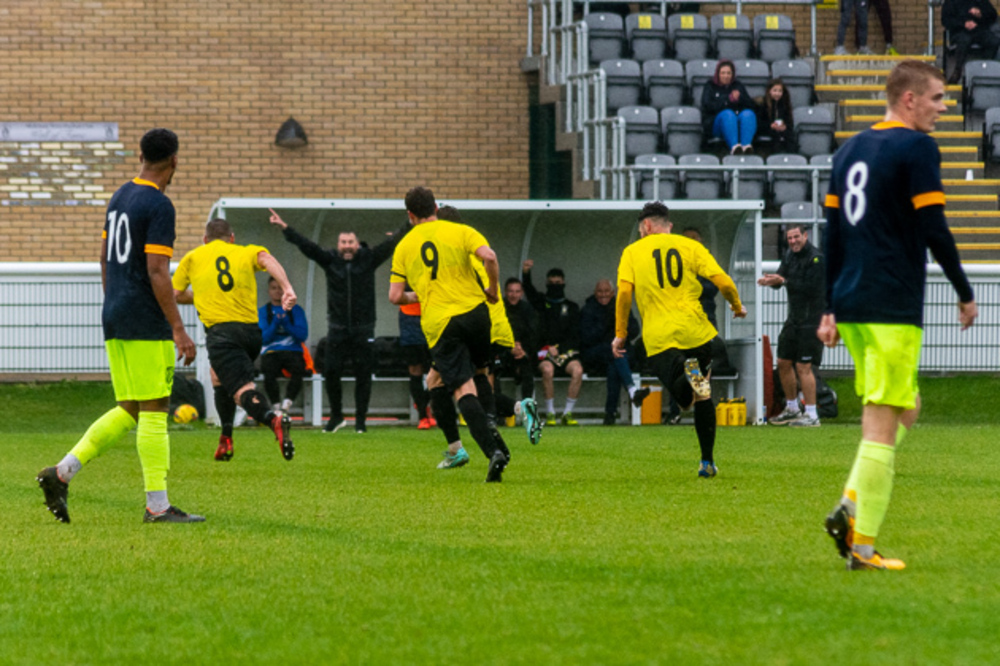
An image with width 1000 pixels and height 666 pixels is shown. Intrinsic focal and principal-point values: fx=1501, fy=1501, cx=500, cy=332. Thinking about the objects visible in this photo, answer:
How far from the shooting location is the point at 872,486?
5.21 metres

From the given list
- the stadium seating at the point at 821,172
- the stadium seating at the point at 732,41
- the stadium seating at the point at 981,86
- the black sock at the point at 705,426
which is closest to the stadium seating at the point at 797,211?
the stadium seating at the point at 821,172

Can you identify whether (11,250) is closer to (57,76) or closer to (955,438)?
(57,76)

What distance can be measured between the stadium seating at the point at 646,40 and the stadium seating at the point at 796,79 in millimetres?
1705

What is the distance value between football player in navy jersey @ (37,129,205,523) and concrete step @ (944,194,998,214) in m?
16.2

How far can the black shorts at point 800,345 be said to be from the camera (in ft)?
55.1

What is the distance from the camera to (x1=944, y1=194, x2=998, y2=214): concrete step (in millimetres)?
21375

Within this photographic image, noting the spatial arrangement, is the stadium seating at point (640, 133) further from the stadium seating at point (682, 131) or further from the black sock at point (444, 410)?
the black sock at point (444, 410)

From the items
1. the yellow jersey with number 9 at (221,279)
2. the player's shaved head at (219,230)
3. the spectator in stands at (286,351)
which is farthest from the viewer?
the spectator in stands at (286,351)

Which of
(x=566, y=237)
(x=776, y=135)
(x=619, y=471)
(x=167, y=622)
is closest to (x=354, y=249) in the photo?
(x=566, y=237)

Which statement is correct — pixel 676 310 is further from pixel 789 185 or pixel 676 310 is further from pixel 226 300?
pixel 789 185

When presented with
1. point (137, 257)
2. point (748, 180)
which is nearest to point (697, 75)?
point (748, 180)

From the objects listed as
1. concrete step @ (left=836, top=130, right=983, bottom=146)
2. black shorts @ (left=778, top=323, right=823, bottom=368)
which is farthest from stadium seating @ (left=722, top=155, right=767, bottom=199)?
black shorts @ (left=778, top=323, right=823, bottom=368)

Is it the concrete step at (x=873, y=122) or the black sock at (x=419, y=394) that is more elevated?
the concrete step at (x=873, y=122)

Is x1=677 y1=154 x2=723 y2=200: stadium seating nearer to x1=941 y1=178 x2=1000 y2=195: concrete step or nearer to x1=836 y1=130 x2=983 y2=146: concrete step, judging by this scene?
x1=836 y1=130 x2=983 y2=146: concrete step
